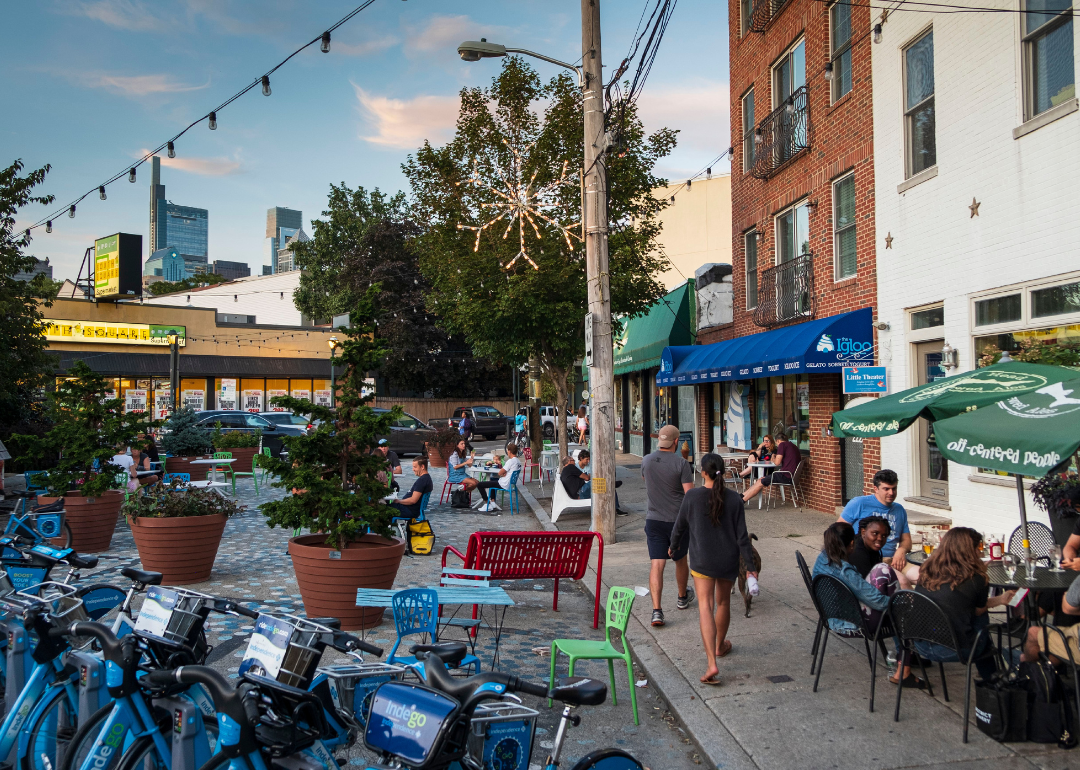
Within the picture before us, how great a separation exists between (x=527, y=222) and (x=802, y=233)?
244 inches

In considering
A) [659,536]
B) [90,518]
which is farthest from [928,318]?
[90,518]

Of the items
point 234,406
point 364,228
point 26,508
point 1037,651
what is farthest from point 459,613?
point 364,228

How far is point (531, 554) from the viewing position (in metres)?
8.12

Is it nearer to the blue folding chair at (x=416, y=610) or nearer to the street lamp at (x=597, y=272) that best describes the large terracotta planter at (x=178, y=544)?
the blue folding chair at (x=416, y=610)

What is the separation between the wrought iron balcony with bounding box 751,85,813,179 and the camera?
47.5ft

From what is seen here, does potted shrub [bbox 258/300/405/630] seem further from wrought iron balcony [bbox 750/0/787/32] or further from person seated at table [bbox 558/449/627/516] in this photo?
wrought iron balcony [bbox 750/0/787/32]

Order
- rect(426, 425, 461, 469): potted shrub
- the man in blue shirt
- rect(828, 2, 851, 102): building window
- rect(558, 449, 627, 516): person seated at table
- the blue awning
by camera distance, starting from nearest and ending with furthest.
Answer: the man in blue shirt < the blue awning < rect(828, 2, 851, 102): building window < rect(558, 449, 627, 516): person seated at table < rect(426, 425, 461, 469): potted shrub

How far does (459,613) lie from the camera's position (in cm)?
815

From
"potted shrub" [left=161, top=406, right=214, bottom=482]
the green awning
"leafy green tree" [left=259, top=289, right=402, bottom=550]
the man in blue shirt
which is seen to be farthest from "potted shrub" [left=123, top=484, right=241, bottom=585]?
the green awning

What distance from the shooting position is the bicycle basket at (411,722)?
2609 millimetres

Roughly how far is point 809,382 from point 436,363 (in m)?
35.0

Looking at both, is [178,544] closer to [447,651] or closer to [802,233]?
[447,651]

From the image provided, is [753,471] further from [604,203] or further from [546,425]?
[546,425]

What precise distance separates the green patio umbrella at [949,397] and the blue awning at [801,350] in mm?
5710
